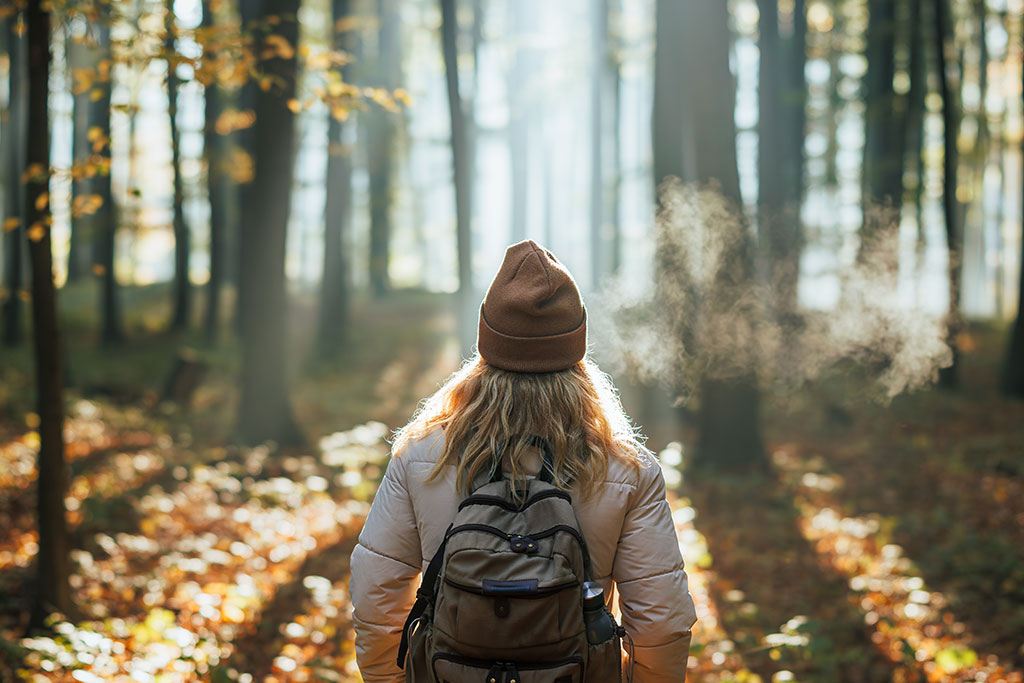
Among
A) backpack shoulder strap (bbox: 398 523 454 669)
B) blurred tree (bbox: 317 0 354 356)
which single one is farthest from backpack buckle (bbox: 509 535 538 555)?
blurred tree (bbox: 317 0 354 356)

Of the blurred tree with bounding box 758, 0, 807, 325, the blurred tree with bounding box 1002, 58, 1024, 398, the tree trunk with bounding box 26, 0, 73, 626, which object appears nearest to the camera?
the tree trunk with bounding box 26, 0, 73, 626

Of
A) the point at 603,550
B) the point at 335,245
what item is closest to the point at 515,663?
the point at 603,550

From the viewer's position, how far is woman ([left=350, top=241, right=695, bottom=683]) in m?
2.08

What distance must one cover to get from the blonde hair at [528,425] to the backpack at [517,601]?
111mm

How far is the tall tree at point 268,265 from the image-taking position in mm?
9297

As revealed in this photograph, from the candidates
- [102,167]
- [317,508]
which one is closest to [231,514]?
[317,508]

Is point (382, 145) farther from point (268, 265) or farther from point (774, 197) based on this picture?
point (774, 197)

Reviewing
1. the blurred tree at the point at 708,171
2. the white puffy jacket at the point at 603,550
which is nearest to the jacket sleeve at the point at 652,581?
the white puffy jacket at the point at 603,550

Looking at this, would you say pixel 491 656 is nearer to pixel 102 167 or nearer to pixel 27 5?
pixel 102 167

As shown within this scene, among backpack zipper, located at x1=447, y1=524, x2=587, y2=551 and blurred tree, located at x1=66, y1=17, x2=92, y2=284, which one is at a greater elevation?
blurred tree, located at x1=66, y1=17, x2=92, y2=284

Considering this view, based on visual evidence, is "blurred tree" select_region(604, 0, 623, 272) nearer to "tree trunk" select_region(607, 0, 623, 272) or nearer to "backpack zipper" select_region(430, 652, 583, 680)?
"tree trunk" select_region(607, 0, 623, 272)

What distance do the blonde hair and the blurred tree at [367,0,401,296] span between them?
1522 cm

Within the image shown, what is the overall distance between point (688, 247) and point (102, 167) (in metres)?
6.86

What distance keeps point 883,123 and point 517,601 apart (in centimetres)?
1642
